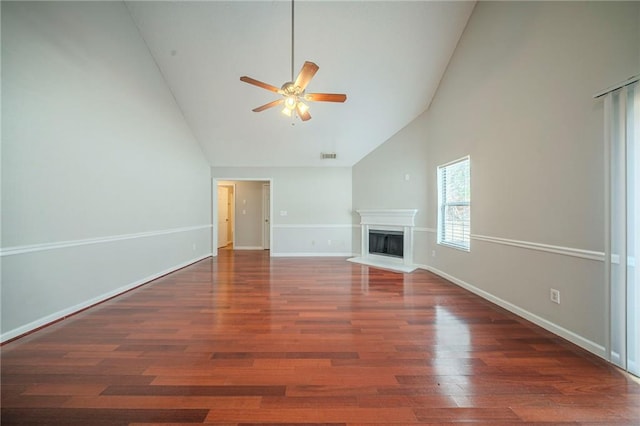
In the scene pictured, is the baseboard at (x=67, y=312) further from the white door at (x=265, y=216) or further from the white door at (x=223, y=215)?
the white door at (x=223, y=215)

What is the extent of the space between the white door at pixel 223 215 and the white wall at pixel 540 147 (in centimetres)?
653

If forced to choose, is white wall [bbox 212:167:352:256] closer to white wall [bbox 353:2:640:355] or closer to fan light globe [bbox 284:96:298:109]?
white wall [bbox 353:2:640:355]

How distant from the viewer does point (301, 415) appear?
A: 4.41 ft

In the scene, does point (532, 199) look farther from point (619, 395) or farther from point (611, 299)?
point (619, 395)

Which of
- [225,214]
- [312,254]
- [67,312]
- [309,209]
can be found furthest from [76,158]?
[225,214]

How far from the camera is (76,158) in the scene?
264 cm

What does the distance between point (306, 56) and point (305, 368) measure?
155 inches

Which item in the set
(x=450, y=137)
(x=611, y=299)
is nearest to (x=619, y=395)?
(x=611, y=299)

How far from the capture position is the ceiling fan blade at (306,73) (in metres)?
2.30

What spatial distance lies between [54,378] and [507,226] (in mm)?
4223

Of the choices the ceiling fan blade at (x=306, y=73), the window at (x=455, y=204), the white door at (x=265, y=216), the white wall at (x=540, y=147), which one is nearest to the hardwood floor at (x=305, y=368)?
the white wall at (x=540, y=147)

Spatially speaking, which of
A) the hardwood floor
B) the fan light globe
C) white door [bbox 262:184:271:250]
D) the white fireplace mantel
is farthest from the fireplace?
the fan light globe

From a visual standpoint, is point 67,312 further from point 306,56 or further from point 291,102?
point 306,56

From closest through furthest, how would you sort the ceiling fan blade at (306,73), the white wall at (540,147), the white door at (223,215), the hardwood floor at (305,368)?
the hardwood floor at (305,368), the white wall at (540,147), the ceiling fan blade at (306,73), the white door at (223,215)
